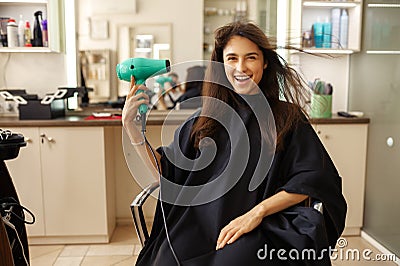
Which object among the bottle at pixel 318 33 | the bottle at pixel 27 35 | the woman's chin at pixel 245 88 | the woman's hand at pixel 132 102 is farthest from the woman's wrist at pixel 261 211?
the bottle at pixel 27 35

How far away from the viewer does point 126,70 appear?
1.41 metres

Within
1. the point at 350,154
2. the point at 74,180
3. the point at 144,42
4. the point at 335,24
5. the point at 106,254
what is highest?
the point at 335,24

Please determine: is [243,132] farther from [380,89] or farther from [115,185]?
[115,185]

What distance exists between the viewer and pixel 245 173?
1.45 m

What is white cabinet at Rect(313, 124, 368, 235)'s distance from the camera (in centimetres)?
266

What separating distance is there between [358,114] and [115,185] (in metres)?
1.71

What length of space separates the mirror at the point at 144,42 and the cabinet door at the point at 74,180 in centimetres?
48

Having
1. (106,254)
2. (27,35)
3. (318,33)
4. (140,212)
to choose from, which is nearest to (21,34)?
(27,35)

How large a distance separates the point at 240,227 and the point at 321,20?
1997mm

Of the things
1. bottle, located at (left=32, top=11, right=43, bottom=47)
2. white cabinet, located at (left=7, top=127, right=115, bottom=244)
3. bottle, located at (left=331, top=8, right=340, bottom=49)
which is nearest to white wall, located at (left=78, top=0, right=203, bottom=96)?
bottle, located at (left=32, top=11, right=43, bottom=47)

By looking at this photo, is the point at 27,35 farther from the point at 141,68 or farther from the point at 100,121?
the point at 141,68

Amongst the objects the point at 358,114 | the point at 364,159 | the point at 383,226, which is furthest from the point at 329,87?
the point at 383,226

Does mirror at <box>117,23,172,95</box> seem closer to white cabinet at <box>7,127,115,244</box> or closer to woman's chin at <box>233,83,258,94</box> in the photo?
white cabinet at <box>7,127,115,244</box>

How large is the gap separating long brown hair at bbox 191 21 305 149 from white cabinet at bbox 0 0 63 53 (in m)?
1.59
